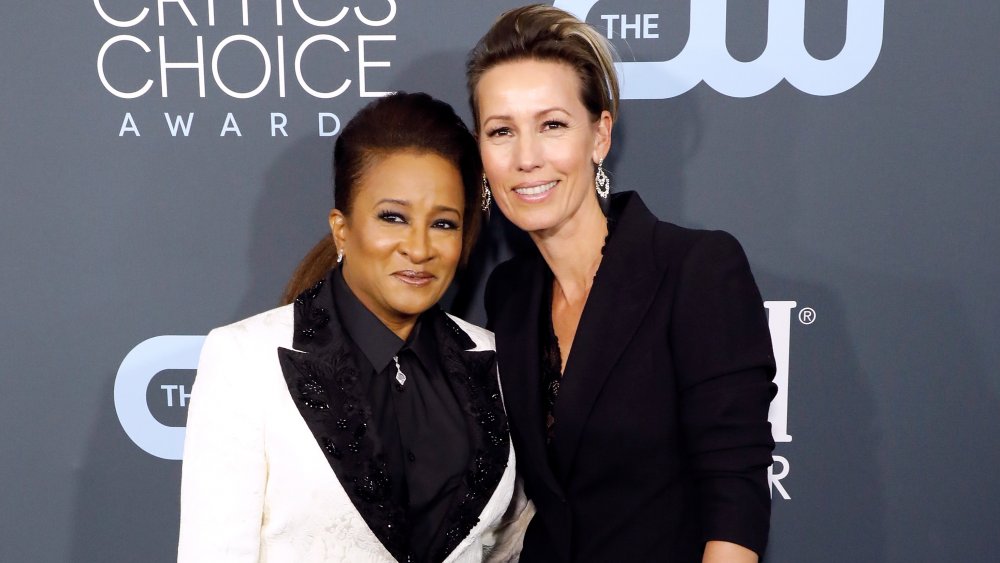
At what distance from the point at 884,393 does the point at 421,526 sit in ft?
4.09

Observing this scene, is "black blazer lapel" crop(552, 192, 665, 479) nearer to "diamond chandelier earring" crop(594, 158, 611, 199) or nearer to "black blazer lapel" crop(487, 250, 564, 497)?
"black blazer lapel" crop(487, 250, 564, 497)

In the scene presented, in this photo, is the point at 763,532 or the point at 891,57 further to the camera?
the point at 891,57


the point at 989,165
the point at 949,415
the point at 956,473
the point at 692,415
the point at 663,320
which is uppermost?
the point at 989,165

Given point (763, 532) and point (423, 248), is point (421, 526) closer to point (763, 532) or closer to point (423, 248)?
point (423, 248)

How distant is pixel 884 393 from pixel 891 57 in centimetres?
82

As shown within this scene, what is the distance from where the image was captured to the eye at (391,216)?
5.06 ft

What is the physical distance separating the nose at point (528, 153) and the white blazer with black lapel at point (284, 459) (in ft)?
1.58

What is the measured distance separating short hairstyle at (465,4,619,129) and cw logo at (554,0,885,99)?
0.33 meters

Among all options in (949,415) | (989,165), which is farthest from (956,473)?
(989,165)

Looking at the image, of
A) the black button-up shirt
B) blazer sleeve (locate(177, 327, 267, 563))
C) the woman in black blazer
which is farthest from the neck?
blazer sleeve (locate(177, 327, 267, 563))

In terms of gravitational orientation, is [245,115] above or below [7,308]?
above

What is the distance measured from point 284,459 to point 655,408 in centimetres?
68

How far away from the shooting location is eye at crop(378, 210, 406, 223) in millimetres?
1541

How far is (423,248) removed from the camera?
1.52 metres
